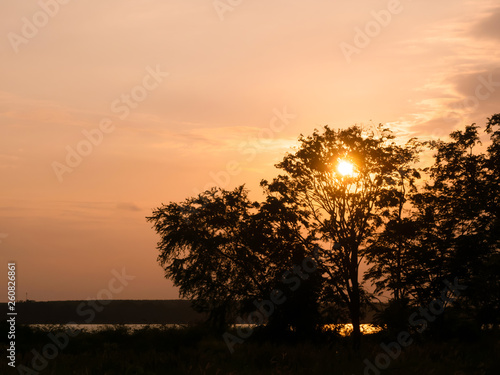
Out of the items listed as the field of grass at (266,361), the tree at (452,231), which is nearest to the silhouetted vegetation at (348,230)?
the tree at (452,231)

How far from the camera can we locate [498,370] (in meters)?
13.7

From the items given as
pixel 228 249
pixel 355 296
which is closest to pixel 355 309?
pixel 355 296

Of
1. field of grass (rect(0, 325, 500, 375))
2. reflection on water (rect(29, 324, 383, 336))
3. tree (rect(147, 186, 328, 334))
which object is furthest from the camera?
tree (rect(147, 186, 328, 334))

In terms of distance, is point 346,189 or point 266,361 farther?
point 346,189

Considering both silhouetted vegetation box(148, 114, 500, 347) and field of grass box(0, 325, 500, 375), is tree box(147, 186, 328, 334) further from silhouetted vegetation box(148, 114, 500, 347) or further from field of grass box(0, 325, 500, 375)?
field of grass box(0, 325, 500, 375)

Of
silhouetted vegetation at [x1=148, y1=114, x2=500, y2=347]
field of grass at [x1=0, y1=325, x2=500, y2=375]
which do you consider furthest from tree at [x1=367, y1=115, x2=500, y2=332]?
field of grass at [x1=0, y1=325, x2=500, y2=375]

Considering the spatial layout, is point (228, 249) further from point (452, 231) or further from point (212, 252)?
point (452, 231)

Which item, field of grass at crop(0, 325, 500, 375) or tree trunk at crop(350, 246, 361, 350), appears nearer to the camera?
field of grass at crop(0, 325, 500, 375)

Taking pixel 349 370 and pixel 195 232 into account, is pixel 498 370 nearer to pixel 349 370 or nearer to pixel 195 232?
pixel 349 370

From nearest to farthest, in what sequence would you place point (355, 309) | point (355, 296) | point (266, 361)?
1. point (266, 361)
2. point (355, 309)
3. point (355, 296)

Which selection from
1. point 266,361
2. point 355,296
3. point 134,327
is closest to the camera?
point 266,361

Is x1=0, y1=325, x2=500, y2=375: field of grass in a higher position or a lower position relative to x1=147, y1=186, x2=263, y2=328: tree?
lower

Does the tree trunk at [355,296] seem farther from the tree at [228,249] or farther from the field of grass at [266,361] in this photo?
the field of grass at [266,361]

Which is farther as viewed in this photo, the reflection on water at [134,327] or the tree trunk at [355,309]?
the tree trunk at [355,309]
